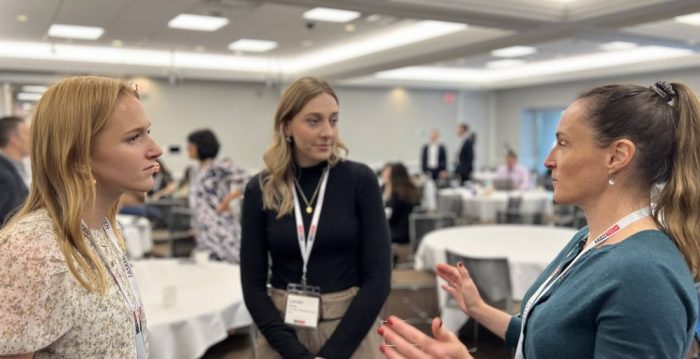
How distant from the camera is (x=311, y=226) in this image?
5.66 ft

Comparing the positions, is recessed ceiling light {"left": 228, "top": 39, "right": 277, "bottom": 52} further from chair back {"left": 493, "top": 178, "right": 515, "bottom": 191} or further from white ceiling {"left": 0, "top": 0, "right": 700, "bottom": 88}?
chair back {"left": 493, "top": 178, "right": 515, "bottom": 191}

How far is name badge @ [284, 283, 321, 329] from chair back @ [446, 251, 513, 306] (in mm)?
2125

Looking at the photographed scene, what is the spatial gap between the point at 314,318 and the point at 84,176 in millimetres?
869

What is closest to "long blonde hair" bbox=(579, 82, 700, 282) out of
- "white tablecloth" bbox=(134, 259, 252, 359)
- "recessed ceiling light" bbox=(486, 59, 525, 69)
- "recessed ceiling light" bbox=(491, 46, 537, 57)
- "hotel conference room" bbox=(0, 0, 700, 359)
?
"hotel conference room" bbox=(0, 0, 700, 359)

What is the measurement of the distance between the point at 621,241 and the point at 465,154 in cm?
1142

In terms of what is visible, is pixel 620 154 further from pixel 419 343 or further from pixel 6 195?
pixel 6 195

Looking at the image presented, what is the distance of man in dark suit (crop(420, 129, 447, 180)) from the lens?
12.7 metres

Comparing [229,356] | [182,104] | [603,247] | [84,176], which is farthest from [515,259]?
[182,104]

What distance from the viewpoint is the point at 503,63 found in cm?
1350

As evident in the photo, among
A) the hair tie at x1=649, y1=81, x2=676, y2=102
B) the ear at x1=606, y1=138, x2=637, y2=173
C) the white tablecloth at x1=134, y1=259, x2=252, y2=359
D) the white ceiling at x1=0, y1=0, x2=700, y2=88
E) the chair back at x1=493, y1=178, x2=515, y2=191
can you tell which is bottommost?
the chair back at x1=493, y1=178, x2=515, y2=191

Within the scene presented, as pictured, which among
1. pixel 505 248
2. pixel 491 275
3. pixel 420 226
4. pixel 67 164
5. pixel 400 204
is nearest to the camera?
pixel 67 164

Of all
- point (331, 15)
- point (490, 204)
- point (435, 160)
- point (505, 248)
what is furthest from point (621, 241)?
point (435, 160)

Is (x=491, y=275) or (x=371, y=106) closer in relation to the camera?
(x=491, y=275)

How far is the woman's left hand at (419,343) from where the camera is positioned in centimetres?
100
